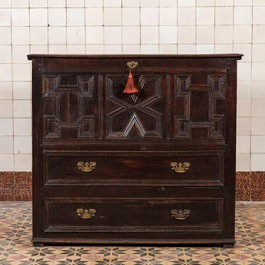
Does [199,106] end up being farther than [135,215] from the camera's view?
No

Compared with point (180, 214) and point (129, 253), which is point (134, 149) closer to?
point (180, 214)

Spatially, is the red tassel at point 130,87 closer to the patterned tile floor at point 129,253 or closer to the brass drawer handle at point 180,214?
the brass drawer handle at point 180,214

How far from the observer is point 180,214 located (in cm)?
485

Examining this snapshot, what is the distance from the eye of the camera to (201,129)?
4781 millimetres

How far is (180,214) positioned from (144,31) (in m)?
2.15

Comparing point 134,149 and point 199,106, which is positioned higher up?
point 199,106

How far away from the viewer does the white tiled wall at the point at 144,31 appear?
6.27 m

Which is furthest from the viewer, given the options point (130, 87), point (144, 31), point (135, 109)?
point (144, 31)

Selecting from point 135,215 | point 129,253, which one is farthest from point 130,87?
point 129,253

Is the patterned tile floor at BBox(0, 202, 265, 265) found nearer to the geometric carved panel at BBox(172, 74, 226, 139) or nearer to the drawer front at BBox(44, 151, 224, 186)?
the drawer front at BBox(44, 151, 224, 186)

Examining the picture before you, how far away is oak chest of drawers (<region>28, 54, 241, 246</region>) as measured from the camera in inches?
187

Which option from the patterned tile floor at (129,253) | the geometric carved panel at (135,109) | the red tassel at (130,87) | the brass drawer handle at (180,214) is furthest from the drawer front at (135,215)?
the red tassel at (130,87)

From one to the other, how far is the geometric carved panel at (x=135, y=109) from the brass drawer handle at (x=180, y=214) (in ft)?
1.87

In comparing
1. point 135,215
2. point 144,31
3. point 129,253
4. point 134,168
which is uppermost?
point 144,31
